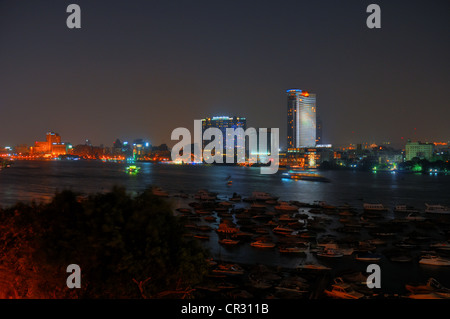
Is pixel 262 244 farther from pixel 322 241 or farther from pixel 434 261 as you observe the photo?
pixel 434 261

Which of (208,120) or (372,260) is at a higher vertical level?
(208,120)

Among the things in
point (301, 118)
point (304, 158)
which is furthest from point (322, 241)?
point (301, 118)

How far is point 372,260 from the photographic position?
11.4 metres

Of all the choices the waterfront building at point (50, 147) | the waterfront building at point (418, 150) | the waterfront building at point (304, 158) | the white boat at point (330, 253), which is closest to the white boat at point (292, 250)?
the white boat at point (330, 253)

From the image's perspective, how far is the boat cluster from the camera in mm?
9250

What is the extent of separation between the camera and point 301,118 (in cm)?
12169

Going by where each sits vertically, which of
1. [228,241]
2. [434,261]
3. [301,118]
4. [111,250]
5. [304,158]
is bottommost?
[434,261]

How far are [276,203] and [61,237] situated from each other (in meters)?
19.3

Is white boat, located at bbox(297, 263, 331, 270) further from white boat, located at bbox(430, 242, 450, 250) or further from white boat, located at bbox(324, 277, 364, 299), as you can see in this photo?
white boat, located at bbox(430, 242, 450, 250)

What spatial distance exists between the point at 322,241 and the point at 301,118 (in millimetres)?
111809

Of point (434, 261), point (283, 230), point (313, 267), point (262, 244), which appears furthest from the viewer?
point (283, 230)

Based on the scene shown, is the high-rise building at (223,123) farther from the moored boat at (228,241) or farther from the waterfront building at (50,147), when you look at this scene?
the moored boat at (228,241)
